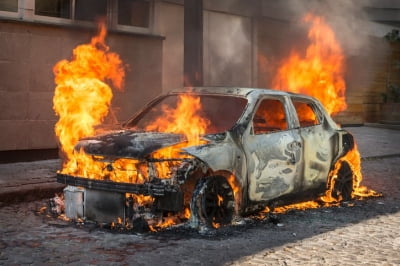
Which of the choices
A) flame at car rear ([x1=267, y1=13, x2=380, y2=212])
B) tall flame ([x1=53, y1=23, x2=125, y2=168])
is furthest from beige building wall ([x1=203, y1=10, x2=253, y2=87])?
tall flame ([x1=53, y1=23, x2=125, y2=168])

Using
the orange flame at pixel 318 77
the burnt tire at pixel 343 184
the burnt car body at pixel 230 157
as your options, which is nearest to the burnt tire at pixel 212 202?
the burnt car body at pixel 230 157

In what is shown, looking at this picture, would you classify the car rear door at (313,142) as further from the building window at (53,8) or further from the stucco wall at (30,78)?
the building window at (53,8)

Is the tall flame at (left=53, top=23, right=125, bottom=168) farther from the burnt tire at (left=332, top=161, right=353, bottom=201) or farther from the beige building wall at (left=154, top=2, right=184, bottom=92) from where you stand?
the beige building wall at (left=154, top=2, right=184, bottom=92)

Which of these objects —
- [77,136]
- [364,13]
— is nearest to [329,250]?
[77,136]

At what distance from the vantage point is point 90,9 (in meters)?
12.1

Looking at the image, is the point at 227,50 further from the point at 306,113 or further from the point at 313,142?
the point at 313,142

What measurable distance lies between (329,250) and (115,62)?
798cm

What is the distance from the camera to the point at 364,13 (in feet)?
56.1

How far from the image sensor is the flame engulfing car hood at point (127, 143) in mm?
5875

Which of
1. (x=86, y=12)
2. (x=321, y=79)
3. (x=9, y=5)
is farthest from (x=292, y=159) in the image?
(x=86, y=12)

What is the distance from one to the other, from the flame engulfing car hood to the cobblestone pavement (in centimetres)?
79

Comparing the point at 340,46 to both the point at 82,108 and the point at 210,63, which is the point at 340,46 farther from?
the point at 82,108

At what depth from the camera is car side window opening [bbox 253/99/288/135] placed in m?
7.13

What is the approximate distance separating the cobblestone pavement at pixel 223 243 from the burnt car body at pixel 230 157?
0.89 feet
